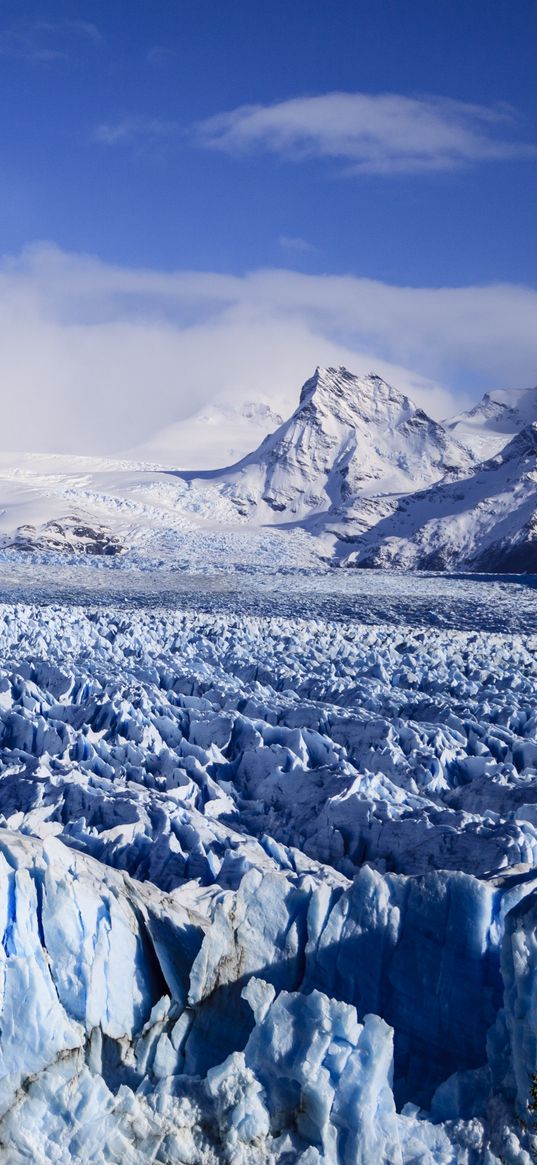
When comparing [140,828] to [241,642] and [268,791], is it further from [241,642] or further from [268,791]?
[241,642]

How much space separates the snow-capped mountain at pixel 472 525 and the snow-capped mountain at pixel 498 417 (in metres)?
27.8

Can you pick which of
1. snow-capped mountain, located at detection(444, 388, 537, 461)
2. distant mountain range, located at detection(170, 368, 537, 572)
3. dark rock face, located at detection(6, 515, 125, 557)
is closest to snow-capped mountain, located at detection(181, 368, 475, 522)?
distant mountain range, located at detection(170, 368, 537, 572)

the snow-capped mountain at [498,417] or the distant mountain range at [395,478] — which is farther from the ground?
the snow-capped mountain at [498,417]

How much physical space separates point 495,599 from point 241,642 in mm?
11645

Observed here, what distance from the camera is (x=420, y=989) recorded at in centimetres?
417

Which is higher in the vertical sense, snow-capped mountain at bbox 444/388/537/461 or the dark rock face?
snow-capped mountain at bbox 444/388/537/461

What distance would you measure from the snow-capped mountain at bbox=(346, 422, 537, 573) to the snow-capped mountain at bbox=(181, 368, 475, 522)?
8.43 metres

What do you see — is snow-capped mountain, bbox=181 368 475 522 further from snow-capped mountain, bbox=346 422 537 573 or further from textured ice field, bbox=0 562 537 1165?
textured ice field, bbox=0 562 537 1165

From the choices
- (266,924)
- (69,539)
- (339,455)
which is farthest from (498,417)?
(266,924)

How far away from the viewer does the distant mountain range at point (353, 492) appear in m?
44.3

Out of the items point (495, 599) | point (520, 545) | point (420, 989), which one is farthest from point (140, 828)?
point (520, 545)

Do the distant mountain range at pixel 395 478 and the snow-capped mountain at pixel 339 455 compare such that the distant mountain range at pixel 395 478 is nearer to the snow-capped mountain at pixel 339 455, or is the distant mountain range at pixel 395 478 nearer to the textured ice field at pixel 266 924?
the snow-capped mountain at pixel 339 455

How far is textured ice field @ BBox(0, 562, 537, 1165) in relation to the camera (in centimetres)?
368

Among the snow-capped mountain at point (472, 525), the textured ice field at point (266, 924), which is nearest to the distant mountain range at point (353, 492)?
the snow-capped mountain at point (472, 525)
